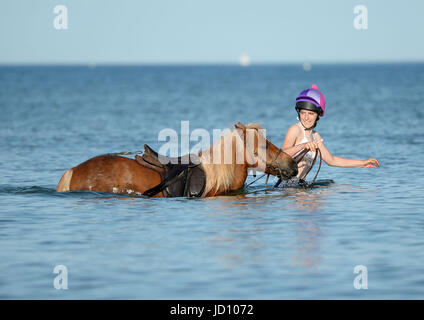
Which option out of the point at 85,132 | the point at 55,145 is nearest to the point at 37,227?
the point at 55,145

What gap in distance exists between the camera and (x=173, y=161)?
35.6ft

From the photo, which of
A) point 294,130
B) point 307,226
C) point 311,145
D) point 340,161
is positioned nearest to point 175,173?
point 307,226

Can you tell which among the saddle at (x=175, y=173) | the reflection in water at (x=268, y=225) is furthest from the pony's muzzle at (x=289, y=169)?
the saddle at (x=175, y=173)

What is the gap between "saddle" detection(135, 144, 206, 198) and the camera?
422 inches

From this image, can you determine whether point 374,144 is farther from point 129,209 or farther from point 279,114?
point 279,114

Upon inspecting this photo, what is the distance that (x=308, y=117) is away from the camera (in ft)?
40.0

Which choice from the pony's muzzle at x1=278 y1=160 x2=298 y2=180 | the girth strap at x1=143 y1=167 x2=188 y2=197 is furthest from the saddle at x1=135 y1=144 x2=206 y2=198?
the pony's muzzle at x1=278 y1=160 x2=298 y2=180

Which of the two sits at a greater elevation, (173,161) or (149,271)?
(173,161)

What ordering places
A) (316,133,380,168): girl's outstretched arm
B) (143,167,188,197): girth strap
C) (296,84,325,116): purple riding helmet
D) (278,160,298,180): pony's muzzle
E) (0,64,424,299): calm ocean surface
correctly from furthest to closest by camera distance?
(316,133,380,168): girl's outstretched arm → (296,84,325,116): purple riding helmet → (278,160,298,180): pony's muzzle → (143,167,188,197): girth strap → (0,64,424,299): calm ocean surface

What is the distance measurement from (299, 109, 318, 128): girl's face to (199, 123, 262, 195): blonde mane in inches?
69.3

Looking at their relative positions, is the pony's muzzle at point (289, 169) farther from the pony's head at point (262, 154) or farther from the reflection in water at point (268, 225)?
the reflection in water at point (268, 225)

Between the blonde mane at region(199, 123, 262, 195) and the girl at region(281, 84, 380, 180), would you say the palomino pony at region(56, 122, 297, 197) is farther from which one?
the girl at region(281, 84, 380, 180)

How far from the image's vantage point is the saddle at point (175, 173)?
10711mm
